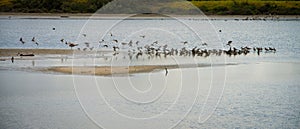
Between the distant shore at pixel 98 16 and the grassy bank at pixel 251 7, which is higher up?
the grassy bank at pixel 251 7

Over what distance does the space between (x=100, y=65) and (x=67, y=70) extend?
1915 mm

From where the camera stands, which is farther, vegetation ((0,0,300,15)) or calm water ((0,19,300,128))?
vegetation ((0,0,300,15))

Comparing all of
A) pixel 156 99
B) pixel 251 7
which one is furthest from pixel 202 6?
pixel 156 99

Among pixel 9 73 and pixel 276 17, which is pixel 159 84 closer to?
pixel 9 73

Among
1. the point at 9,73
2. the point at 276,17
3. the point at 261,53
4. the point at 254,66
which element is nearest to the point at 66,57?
the point at 9,73

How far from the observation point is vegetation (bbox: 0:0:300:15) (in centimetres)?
8466

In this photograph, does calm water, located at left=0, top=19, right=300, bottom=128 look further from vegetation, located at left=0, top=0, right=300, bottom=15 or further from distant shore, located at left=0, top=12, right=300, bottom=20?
distant shore, located at left=0, top=12, right=300, bottom=20

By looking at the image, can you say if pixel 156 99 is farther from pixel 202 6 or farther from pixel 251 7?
pixel 251 7

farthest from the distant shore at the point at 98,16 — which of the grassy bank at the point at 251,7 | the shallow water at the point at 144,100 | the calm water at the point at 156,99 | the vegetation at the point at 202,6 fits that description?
the shallow water at the point at 144,100

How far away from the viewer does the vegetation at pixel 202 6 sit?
84.7m

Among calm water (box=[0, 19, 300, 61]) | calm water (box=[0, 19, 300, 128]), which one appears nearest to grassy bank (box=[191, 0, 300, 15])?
calm water (box=[0, 19, 300, 61])

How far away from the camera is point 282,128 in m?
15.9

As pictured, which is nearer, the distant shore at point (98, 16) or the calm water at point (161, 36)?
the calm water at point (161, 36)

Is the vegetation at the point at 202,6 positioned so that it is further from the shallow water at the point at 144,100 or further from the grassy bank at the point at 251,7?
the shallow water at the point at 144,100
